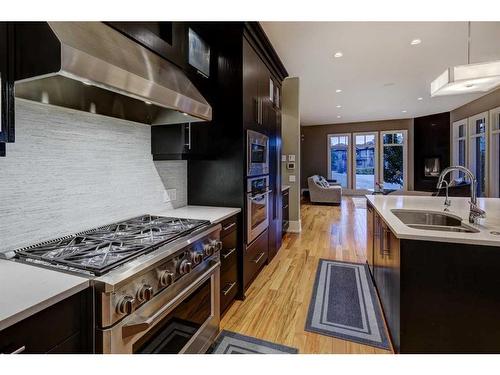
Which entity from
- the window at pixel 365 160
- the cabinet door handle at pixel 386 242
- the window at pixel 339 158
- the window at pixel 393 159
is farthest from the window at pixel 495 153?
the cabinet door handle at pixel 386 242

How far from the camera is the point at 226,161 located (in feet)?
8.05

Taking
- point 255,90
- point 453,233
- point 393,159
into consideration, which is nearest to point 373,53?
point 255,90

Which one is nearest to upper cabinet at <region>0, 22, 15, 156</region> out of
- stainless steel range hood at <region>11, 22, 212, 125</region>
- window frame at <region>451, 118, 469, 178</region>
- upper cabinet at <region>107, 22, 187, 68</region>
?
stainless steel range hood at <region>11, 22, 212, 125</region>

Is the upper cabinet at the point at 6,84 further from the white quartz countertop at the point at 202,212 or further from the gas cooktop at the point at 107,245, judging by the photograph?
the white quartz countertop at the point at 202,212

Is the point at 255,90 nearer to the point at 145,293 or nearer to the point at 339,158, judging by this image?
the point at 145,293

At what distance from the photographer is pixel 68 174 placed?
59.5 inches

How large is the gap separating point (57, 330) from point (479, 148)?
29.7 ft

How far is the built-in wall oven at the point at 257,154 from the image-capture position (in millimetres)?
2480

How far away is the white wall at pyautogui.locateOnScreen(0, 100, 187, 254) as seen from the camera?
1274 mm

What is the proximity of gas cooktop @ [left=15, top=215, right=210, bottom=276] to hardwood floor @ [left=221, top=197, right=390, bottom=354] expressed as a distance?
38.8 inches

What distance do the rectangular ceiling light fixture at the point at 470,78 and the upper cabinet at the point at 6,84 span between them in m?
2.85

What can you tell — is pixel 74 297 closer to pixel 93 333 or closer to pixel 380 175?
pixel 93 333

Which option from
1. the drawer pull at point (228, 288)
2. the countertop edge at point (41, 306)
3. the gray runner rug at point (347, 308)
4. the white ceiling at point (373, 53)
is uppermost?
the white ceiling at point (373, 53)
